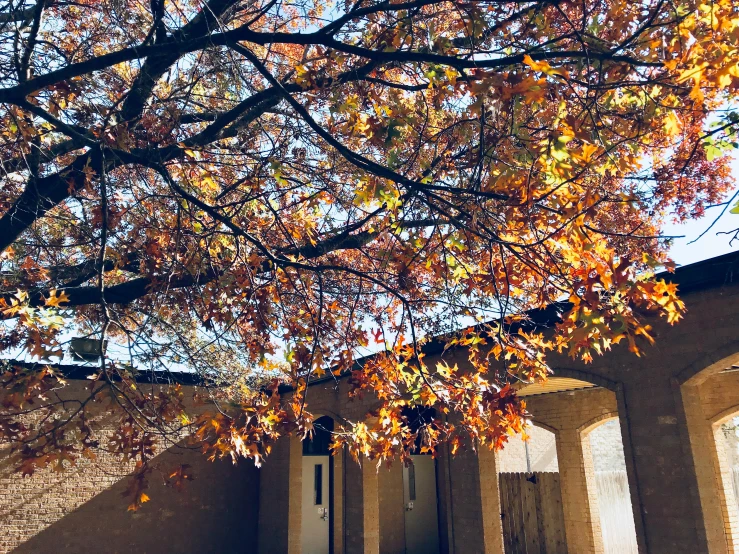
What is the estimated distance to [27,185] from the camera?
16.5 ft

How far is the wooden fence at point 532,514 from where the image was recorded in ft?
41.3

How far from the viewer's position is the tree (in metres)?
A: 3.37

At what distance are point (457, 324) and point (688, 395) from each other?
2.68 metres

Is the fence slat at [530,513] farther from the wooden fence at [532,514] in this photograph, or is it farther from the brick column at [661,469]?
the brick column at [661,469]

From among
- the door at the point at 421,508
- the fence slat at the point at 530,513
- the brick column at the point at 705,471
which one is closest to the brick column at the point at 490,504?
the brick column at the point at 705,471

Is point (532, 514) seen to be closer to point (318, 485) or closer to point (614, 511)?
point (614, 511)

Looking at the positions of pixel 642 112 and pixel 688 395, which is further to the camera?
pixel 688 395

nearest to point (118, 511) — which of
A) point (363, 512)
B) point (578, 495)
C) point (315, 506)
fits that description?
point (315, 506)

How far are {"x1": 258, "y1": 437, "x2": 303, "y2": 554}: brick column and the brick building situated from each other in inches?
1.6

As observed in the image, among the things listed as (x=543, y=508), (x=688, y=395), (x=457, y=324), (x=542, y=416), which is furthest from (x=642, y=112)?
(x=543, y=508)

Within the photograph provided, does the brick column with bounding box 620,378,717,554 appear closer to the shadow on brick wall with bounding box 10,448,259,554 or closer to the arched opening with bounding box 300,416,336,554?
the shadow on brick wall with bounding box 10,448,259,554

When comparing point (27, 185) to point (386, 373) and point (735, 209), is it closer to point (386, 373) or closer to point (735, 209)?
point (386, 373)

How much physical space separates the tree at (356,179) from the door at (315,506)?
8.85m

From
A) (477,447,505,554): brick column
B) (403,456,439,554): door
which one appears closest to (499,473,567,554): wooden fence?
(403,456,439,554): door
